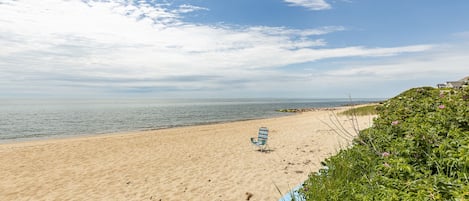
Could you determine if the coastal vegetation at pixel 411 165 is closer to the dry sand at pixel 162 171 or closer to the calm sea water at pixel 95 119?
the dry sand at pixel 162 171

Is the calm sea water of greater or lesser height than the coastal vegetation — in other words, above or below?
below

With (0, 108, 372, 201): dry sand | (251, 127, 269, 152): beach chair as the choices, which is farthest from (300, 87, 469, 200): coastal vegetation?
(251, 127, 269, 152): beach chair

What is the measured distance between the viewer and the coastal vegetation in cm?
213

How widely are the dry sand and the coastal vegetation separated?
1.10 meters

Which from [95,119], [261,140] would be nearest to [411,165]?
[261,140]

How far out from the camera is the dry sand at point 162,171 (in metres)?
6.55

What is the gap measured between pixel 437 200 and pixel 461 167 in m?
0.77

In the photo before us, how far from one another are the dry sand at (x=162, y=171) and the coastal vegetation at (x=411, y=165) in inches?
43.2

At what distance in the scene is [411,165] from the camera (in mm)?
2734

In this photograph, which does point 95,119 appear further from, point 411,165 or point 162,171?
point 411,165

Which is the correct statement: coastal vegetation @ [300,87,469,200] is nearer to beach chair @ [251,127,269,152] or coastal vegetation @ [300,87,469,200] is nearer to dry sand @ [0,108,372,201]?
dry sand @ [0,108,372,201]

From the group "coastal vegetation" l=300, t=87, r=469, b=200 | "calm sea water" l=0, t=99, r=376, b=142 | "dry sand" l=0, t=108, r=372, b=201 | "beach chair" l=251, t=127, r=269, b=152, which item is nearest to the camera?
"coastal vegetation" l=300, t=87, r=469, b=200

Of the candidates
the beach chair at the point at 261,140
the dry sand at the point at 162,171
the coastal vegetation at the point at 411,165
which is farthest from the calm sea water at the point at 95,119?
the coastal vegetation at the point at 411,165

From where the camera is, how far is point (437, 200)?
188 centimetres
